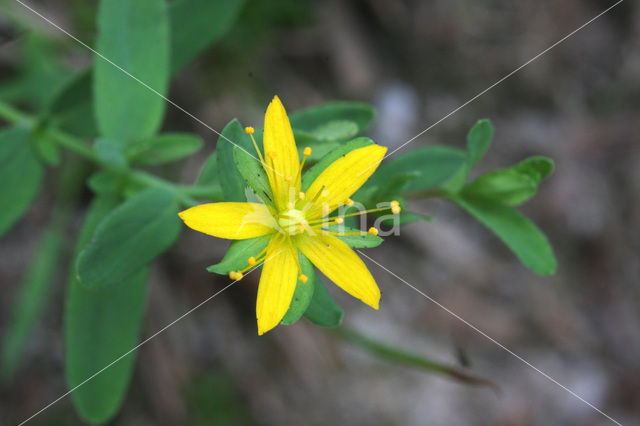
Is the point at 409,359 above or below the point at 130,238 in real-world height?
below

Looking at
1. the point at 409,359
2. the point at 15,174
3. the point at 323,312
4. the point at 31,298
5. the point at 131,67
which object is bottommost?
the point at 409,359

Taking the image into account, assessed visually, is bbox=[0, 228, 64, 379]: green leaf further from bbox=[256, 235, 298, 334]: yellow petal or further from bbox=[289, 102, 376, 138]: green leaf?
bbox=[256, 235, 298, 334]: yellow petal

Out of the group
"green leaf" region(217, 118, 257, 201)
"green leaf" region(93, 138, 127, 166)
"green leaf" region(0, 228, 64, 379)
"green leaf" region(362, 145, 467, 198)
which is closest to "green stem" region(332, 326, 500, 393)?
"green leaf" region(362, 145, 467, 198)

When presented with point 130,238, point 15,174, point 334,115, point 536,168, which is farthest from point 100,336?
point 536,168

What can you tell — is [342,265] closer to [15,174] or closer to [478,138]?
[478,138]

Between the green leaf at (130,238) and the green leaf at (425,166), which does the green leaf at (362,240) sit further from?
the green leaf at (130,238)

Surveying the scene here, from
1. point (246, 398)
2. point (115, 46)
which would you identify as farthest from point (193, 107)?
point (246, 398)

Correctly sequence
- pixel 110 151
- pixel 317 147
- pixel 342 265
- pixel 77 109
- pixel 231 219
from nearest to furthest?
pixel 231 219, pixel 342 265, pixel 317 147, pixel 110 151, pixel 77 109

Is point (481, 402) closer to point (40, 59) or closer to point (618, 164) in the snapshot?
point (618, 164)
